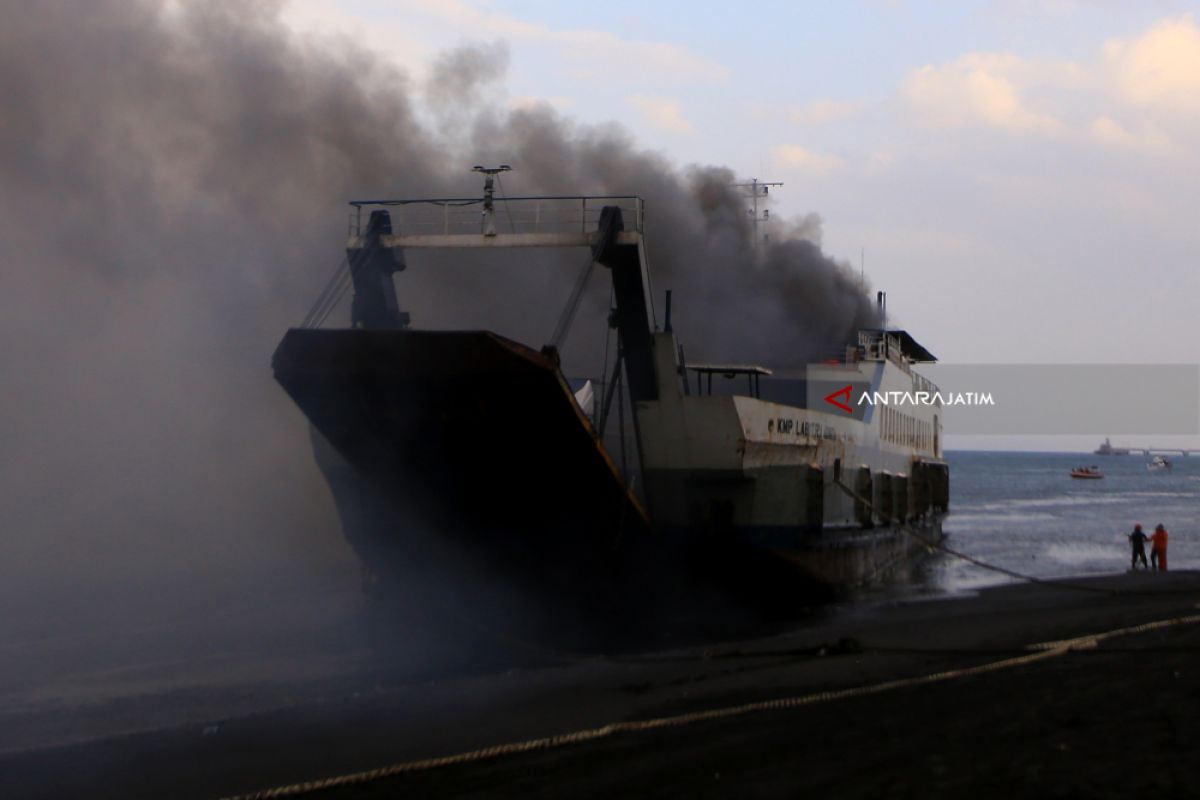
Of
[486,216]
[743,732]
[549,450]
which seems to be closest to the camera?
[743,732]

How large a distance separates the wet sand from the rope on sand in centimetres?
7

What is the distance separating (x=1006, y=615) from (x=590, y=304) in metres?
13.8

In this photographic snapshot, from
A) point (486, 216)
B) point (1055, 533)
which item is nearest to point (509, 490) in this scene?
point (486, 216)

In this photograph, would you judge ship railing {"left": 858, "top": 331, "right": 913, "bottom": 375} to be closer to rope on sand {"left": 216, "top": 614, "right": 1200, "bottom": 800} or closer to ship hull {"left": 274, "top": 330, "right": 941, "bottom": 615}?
ship hull {"left": 274, "top": 330, "right": 941, "bottom": 615}

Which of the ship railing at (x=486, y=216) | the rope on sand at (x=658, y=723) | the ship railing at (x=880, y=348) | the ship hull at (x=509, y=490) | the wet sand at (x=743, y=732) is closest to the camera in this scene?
the wet sand at (x=743, y=732)

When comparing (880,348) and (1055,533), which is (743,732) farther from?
(1055,533)

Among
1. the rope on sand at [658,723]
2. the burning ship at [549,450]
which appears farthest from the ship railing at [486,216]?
the rope on sand at [658,723]

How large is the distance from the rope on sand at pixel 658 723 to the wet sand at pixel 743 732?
0.07 metres

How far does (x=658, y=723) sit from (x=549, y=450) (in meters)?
6.31

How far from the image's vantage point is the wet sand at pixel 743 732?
27.8 feet

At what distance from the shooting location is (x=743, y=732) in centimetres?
1019

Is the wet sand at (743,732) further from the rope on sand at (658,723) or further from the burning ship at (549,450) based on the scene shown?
the burning ship at (549,450)

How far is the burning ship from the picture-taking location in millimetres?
15172

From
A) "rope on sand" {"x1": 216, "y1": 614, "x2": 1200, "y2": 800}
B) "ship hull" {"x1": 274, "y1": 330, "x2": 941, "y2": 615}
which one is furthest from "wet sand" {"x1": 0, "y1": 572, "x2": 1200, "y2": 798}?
"ship hull" {"x1": 274, "y1": 330, "x2": 941, "y2": 615}
